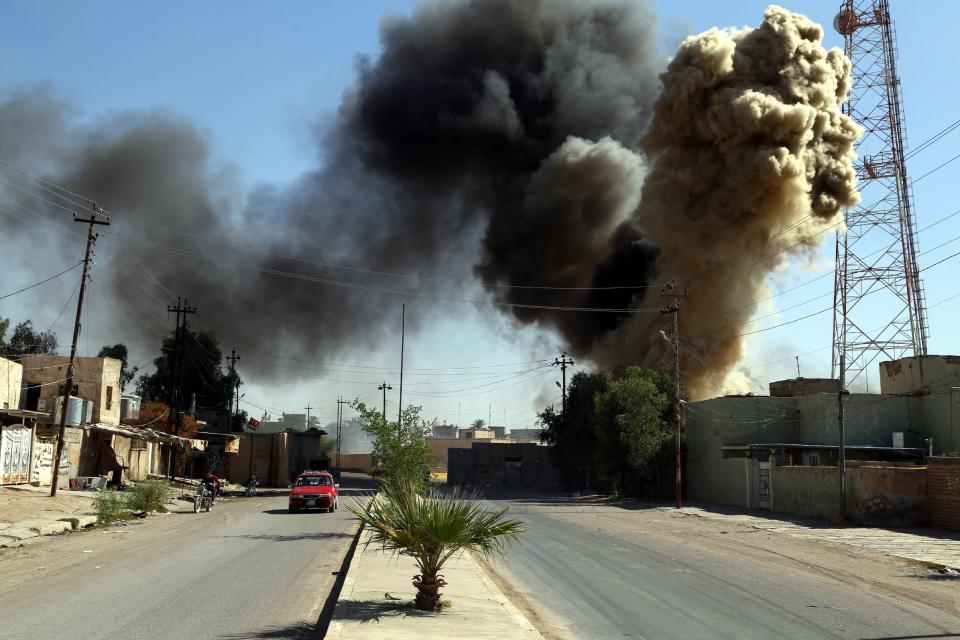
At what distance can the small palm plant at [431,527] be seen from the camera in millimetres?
9422

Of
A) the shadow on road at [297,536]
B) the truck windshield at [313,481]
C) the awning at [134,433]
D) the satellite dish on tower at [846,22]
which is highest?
the satellite dish on tower at [846,22]

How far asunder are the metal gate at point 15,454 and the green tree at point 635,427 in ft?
87.7

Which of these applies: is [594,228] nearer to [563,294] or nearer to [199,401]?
[563,294]

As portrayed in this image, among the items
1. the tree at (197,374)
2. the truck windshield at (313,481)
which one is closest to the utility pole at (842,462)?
the truck windshield at (313,481)

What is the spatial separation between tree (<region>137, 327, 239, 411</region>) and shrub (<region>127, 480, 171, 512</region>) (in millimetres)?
52331

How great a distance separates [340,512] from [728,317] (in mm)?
23618

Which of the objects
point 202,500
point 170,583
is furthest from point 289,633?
point 202,500

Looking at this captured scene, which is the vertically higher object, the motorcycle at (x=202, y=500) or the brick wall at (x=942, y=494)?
the brick wall at (x=942, y=494)

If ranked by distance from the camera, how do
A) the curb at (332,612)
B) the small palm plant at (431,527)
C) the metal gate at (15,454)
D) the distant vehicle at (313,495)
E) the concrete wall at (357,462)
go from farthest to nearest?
the concrete wall at (357,462) → the distant vehicle at (313,495) → the metal gate at (15,454) → the small palm plant at (431,527) → the curb at (332,612)

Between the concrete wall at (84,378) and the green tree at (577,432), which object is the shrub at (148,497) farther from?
the green tree at (577,432)

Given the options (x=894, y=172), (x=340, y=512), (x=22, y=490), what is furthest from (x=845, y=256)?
(x=22, y=490)

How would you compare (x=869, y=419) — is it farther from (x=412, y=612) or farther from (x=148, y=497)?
(x=412, y=612)

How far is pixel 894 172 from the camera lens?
132 feet

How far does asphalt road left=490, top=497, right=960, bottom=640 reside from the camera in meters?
9.80
